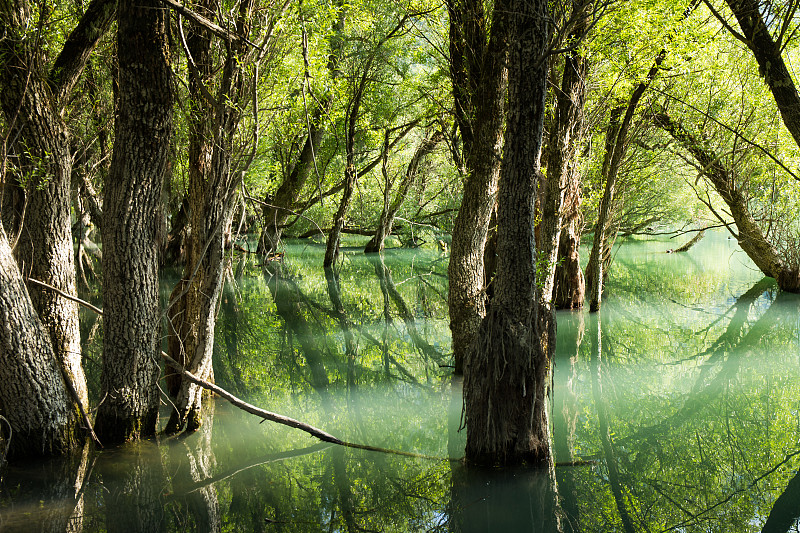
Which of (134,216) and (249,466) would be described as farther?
(249,466)

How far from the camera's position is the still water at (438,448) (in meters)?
5.11

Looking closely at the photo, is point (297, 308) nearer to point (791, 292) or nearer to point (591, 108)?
point (591, 108)

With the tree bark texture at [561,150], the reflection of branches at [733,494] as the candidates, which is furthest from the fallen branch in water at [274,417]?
the tree bark texture at [561,150]

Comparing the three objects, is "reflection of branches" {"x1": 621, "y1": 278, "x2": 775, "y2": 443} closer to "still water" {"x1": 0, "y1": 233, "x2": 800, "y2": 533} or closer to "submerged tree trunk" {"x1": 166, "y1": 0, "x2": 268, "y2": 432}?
"still water" {"x1": 0, "y1": 233, "x2": 800, "y2": 533}

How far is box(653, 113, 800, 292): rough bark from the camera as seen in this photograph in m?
15.6

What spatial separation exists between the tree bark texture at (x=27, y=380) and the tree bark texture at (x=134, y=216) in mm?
407

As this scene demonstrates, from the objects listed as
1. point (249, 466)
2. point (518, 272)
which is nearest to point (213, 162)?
point (249, 466)

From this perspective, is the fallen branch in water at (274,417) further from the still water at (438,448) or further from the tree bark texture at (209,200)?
the tree bark texture at (209,200)

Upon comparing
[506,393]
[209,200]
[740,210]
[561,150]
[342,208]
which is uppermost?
[561,150]

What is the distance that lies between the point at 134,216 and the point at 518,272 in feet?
12.4

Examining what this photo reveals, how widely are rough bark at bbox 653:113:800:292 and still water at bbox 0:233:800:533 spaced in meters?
3.49

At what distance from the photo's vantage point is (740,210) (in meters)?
16.6

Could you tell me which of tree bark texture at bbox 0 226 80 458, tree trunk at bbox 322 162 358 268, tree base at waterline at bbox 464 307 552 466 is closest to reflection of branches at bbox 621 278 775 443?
tree base at waterline at bbox 464 307 552 466

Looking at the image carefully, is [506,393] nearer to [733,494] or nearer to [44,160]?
[733,494]
